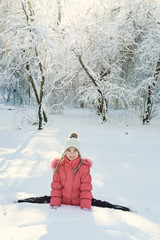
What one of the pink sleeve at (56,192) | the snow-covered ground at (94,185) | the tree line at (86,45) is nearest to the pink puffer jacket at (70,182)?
the pink sleeve at (56,192)

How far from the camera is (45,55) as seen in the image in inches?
319

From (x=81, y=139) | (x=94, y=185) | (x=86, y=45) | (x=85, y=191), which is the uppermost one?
(x=86, y=45)

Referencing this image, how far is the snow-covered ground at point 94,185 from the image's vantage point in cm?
201

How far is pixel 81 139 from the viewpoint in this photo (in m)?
6.86

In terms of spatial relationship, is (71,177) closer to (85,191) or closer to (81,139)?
(85,191)

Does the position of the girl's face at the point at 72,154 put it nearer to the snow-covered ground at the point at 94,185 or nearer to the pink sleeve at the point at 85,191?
the pink sleeve at the point at 85,191

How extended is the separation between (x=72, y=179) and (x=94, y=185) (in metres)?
1.22

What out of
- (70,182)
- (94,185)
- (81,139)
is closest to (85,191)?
(70,182)

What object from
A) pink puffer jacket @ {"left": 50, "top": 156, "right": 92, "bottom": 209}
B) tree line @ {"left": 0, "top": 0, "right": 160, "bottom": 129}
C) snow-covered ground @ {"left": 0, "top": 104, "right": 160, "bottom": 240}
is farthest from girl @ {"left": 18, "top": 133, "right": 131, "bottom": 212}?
tree line @ {"left": 0, "top": 0, "right": 160, "bottom": 129}

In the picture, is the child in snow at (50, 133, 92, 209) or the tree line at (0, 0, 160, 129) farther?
the tree line at (0, 0, 160, 129)

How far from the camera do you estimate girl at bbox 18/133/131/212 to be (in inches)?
96.7

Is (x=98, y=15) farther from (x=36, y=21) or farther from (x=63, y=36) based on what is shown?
(x=36, y=21)

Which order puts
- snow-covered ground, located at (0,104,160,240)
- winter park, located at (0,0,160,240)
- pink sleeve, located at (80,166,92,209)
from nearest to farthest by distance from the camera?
snow-covered ground, located at (0,104,160,240) → winter park, located at (0,0,160,240) → pink sleeve, located at (80,166,92,209)

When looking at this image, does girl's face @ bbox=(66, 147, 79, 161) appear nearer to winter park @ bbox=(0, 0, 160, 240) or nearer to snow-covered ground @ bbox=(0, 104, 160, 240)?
winter park @ bbox=(0, 0, 160, 240)
